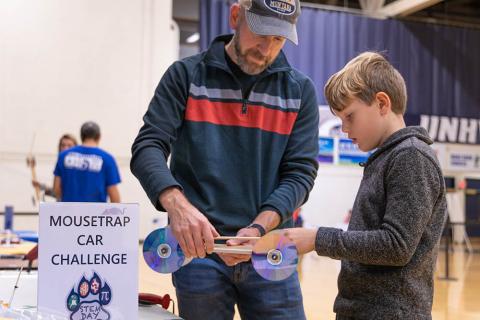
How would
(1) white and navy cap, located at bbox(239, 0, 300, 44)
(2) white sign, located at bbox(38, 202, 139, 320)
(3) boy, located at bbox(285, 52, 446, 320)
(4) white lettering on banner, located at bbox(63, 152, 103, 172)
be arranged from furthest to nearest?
(4) white lettering on banner, located at bbox(63, 152, 103, 172) < (1) white and navy cap, located at bbox(239, 0, 300, 44) < (3) boy, located at bbox(285, 52, 446, 320) < (2) white sign, located at bbox(38, 202, 139, 320)

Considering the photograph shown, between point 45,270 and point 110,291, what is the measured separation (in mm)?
128

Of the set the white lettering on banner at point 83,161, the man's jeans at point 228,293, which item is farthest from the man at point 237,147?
the white lettering on banner at point 83,161

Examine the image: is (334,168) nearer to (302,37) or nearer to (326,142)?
(326,142)

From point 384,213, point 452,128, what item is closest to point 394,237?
point 384,213

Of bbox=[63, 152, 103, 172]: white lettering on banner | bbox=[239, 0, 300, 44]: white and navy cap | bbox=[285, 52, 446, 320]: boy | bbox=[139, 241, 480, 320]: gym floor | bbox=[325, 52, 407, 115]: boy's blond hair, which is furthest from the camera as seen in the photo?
bbox=[63, 152, 103, 172]: white lettering on banner

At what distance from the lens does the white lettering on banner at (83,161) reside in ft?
17.3

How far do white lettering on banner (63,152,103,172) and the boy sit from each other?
405 centimetres

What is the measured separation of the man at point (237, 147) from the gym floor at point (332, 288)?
7.83ft

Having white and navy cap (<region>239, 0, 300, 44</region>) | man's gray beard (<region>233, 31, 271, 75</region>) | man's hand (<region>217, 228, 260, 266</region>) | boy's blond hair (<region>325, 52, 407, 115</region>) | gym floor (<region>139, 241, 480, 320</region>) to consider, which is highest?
white and navy cap (<region>239, 0, 300, 44</region>)

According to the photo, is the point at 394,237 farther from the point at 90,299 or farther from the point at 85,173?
the point at 85,173

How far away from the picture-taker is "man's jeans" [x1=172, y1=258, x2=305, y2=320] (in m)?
1.50

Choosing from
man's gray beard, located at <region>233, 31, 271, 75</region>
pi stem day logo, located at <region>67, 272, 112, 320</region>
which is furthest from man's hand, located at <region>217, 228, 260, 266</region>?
man's gray beard, located at <region>233, 31, 271, 75</region>

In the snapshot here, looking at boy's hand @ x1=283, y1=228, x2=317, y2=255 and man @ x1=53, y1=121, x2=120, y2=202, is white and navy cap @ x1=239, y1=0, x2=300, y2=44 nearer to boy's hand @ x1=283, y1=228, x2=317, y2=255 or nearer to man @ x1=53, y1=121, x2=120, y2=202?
boy's hand @ x1=283, y1=228, x2=317, y2=255

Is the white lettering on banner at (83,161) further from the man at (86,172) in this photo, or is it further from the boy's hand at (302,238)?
the boy's hand at (302,238)
